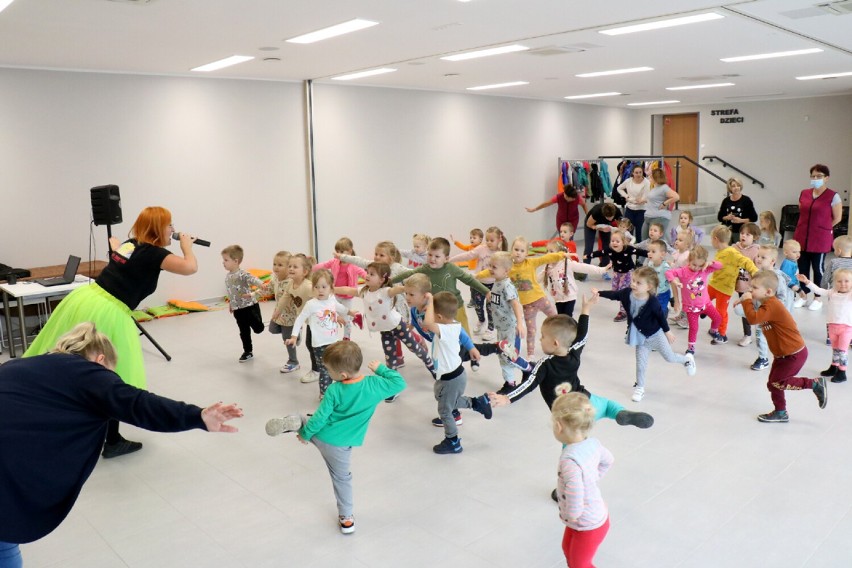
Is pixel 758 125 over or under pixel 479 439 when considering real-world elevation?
over

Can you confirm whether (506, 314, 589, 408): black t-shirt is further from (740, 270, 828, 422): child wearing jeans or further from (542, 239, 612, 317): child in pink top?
(542, 239, 612, 317): child in pink top

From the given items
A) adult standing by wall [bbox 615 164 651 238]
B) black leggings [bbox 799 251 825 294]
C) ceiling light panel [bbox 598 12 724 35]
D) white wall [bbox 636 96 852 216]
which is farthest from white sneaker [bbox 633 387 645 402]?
white wall [bbox 636 96 852 216]

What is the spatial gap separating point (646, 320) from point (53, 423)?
13.8ft

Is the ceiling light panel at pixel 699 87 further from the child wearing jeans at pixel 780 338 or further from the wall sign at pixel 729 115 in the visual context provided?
the child wearing jeans at pixel 780 338

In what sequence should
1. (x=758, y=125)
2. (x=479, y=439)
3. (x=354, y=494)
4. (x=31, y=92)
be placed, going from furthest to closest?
(x=758, y=125)
(x=31, y=92)
(x=479, y=439)
(x=354, y=494)

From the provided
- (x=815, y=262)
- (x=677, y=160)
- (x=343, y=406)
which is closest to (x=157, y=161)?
(x=343, y=406)

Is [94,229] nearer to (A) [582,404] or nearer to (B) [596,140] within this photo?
(A) [582,404]

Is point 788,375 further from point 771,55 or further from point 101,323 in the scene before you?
point 771,55

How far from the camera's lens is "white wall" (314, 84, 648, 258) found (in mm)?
10898

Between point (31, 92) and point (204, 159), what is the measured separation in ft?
7.07

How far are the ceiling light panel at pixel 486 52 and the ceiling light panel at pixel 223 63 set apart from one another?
86.4 inches

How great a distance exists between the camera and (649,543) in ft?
11.5

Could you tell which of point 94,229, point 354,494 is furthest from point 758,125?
point 354,494

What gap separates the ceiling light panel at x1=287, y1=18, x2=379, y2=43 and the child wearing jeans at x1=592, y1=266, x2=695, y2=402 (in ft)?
9.54
